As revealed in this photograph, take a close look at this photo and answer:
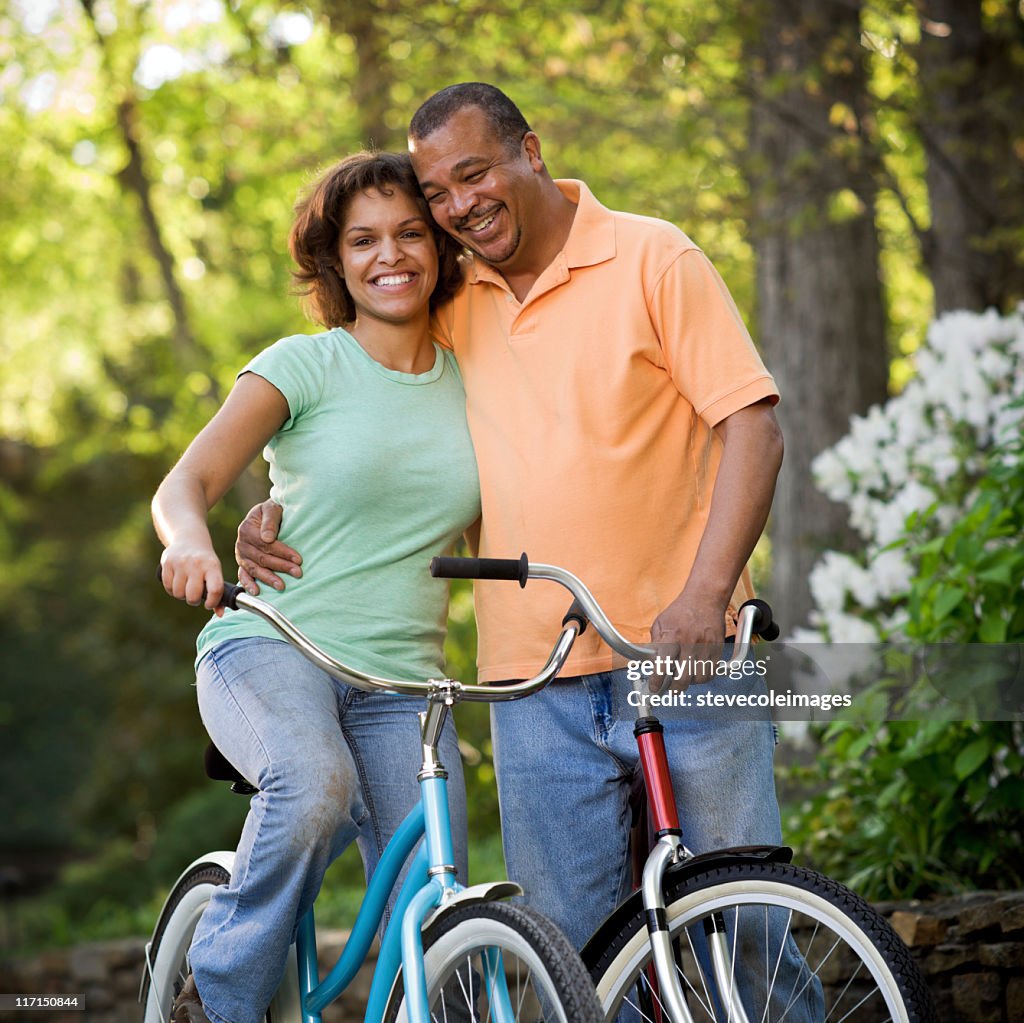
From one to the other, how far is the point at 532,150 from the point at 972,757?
6.33 ft

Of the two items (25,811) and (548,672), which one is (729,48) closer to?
(548,672)

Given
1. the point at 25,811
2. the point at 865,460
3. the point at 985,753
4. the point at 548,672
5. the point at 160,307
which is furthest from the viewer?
the point at 160,307

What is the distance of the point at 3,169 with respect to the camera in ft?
44.7

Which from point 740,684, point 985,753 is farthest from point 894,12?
point 740,684

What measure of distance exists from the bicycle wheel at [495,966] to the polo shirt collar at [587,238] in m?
1.27

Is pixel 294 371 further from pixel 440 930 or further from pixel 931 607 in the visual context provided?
pixel 931 607

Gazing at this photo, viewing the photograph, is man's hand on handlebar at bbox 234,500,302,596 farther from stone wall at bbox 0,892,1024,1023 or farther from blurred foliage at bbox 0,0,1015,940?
blurred foliage at bbox 0,0,1015,940

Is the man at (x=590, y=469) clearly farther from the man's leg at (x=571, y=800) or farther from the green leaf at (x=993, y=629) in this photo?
the green leaf at (x=993, y=629)

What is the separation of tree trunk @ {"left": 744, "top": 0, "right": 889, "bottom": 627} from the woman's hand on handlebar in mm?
4506

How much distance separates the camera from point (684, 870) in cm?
231

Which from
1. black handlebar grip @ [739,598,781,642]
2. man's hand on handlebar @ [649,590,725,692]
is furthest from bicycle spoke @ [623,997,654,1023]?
black handlebar grip @ [739,598,781,642]

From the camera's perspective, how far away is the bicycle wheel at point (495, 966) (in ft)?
6.82

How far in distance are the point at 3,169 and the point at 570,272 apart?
12.2 meters

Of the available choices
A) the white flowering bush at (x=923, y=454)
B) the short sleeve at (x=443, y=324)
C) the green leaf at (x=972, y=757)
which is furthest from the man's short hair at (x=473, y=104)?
the white flowering bush at (x=923, y=454)
